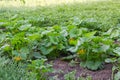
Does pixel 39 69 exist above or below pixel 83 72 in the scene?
above

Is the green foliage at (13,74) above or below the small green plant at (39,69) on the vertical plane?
above

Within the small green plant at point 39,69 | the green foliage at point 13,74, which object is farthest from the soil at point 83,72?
the green foliage at point 13,74

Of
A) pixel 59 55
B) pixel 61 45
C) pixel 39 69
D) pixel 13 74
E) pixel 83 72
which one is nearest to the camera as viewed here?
pixel 13 74

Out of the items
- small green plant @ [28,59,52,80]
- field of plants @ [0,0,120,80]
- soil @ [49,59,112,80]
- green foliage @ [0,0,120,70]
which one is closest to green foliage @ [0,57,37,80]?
field of plants @ [0,0,120,80]

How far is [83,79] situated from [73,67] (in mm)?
467

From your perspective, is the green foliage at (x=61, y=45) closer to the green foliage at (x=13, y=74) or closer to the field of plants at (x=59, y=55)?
the field of plants at (x=59, y=55)

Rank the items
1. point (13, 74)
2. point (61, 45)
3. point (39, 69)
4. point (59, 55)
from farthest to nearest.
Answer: point (59, 55)
point (61, 45)
point (39, 69)
point (13, 74)

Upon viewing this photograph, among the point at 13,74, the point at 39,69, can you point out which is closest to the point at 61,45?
the point at 39,69

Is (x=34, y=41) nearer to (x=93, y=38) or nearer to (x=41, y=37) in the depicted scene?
(x=41, y=37)

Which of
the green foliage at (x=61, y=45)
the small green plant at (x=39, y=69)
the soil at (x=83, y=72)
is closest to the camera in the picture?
the small green plant at (x=39, y=69)

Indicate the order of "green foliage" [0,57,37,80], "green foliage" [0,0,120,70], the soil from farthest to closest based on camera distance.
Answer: "green foliage" [0,0,120,70], the soil, "green foliage" [0,57,37,80]

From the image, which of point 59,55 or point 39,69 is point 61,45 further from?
point 39,69

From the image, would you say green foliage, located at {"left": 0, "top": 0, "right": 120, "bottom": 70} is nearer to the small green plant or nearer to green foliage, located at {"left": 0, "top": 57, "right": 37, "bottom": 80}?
the small green plant

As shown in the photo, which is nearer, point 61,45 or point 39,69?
point 39,69
